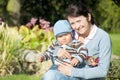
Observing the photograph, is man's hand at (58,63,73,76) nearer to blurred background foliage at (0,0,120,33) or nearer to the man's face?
the man's face

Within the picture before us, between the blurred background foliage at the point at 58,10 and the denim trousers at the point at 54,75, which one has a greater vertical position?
the denim trousers at the point at 54,75

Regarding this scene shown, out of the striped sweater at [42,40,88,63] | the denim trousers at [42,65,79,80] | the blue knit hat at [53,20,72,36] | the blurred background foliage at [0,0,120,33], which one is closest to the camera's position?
the denim trousers at [42,65,79,80]

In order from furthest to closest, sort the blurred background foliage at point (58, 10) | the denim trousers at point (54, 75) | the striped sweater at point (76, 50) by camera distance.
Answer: the blurred background foliage at point (58, 10)
the striped sweater at point (76, 50)
the denim trousers at point (54, 75)

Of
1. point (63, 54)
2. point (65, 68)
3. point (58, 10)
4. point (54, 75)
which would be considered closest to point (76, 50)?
point (63, 54)

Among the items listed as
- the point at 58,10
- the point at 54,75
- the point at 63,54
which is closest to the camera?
the point at 54,75

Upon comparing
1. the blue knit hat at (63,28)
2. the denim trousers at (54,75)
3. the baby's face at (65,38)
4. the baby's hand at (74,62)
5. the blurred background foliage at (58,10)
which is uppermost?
the blue knit hat at (63,28)

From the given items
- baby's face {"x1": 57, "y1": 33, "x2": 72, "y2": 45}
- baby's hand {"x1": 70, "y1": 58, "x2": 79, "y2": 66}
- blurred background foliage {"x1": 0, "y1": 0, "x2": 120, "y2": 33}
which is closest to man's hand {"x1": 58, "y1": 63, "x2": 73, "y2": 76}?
baby's hand {"x1": 70, "y1": 58, "x2": 79, "y2": 66}

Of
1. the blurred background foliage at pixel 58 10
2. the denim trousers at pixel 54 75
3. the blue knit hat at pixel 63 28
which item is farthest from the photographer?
the blurred background foliage at pixel 58 10

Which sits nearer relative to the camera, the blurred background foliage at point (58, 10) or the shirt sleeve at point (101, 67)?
the shirt sleeve at point (101, 67)

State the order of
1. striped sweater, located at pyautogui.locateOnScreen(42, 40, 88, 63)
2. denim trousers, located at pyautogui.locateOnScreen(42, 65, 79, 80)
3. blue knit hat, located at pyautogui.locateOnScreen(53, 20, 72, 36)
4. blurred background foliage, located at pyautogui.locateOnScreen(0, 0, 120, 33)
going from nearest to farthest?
1. denim trousers, located at pyautogui.locateOnScreen(42, 65, 79, 80)
2. striped sweater, located at pyautogui.locateOnScreen(42, 40, 88, 63)
3. blue knit hat, located at pyautogui.locateOnScreen(53, 20, 72, 36)
4. blurred background foliage, located at pyautogui.locateOnScreen(0, 0, 120, 33)

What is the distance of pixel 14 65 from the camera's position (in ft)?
30.0

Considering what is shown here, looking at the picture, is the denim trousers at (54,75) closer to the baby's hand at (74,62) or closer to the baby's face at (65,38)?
the baby's hand at (74,62)

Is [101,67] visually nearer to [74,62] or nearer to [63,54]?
[74,62]

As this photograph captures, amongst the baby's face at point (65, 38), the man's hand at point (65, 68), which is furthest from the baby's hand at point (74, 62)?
the baby's face at point (65, 38)
